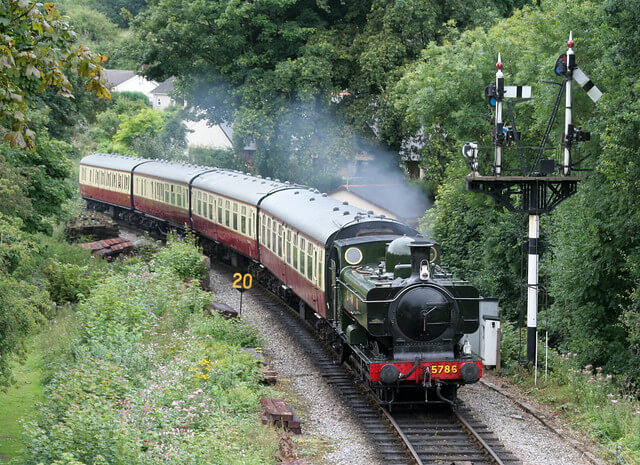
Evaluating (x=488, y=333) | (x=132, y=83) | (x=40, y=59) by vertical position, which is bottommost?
(x=488, y=333)

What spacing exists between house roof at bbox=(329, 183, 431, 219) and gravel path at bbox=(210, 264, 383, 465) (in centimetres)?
1477

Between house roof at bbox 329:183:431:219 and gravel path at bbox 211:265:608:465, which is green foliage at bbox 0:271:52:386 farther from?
house roof at bbox 329:183:431:219

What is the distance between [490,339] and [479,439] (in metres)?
4.56

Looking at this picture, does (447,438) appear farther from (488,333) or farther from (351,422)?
(488,333)

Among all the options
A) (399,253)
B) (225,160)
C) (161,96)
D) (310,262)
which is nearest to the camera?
(399,253)

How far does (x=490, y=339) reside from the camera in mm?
16672

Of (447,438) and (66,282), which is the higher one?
(66,282)

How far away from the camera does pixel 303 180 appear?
40.9 m

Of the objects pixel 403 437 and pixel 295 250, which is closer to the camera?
pixel 403 437

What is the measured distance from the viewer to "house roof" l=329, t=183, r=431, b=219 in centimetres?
3653

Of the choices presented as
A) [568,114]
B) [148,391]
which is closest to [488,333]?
[568,114]

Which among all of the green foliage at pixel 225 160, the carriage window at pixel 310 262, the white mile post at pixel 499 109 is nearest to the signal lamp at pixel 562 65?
the white mile post at pixel 499 109

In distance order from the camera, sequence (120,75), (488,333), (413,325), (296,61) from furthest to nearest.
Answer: (120,75)
(296,61)
(488,333)
(413,325)

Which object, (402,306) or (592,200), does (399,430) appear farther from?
(592,200)
